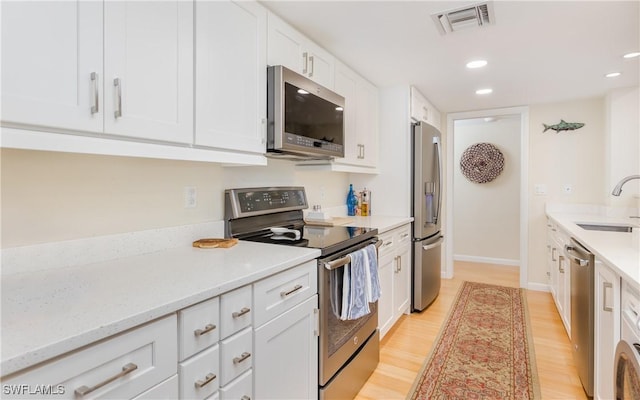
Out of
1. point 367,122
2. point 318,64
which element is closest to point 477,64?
point 367,122

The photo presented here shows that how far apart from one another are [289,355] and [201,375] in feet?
1.56

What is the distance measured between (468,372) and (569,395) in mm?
532

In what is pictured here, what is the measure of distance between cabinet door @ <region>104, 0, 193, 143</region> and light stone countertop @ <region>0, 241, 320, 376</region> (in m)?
0.49

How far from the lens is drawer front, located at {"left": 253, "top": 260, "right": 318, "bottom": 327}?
126cm

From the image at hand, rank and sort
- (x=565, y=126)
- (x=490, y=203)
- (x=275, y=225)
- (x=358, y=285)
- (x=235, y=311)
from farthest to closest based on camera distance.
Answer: (x=490, y=203) → (x=565, y=126) → (x=275, y=225) → (x=358, y=285) → (x=235, y=311)

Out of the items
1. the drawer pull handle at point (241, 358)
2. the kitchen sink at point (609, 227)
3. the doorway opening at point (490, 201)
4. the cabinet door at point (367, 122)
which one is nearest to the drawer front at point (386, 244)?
the cabinet door at point (367, 122)

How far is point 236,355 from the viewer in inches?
45.3

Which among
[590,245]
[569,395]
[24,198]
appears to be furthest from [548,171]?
[24,198]

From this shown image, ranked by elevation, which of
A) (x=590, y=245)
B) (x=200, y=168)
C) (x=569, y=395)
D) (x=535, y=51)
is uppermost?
(x=535, y=51)

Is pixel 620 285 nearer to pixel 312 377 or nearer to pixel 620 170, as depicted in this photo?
pixel 312 377

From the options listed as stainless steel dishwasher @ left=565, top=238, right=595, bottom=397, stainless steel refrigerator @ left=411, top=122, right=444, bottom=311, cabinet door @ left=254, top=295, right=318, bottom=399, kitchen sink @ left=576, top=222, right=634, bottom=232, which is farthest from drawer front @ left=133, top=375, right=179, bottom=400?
kitchen sink @ left=576, top=222, right=634, bottom=232

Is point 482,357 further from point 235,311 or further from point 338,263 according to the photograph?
point 235,311

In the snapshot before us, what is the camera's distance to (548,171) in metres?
3.88

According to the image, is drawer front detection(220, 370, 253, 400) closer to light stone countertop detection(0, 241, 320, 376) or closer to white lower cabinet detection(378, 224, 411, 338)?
light stone countertop detection(0, 241, 320, 376)
